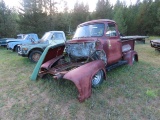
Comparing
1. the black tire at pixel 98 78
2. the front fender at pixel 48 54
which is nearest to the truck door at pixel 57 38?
the front fender at pixel 48 54

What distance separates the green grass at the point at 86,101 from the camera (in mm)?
2969

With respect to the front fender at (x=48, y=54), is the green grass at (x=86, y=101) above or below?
below

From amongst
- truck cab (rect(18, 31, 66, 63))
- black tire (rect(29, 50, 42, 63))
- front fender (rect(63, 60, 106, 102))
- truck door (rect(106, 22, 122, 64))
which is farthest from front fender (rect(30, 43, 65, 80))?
black tire (rect(29, 50, 42, 63))

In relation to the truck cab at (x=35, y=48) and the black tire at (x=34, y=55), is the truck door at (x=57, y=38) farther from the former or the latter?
the black tire at (x=34, y=55)

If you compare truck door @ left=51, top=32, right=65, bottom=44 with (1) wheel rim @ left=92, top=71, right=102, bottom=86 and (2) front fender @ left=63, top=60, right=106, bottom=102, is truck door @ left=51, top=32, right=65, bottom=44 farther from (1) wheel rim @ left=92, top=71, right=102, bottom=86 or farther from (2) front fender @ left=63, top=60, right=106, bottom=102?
(2) front fender @ left=63, top=60, right=106, bottom=102

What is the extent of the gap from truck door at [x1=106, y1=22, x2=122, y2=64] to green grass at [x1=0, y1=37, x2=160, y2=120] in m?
0.62

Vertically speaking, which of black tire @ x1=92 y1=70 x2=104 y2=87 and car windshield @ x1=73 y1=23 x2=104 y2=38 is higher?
car windshield @ x1=73 y1=23 x2=104 y2=38

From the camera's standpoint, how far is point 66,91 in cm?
381

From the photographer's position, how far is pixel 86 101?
330cm

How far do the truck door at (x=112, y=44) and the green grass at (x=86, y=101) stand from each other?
623 millimetres

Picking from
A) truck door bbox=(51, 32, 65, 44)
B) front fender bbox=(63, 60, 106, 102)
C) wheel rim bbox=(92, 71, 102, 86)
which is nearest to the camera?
front fender bbox=(63, 60, 106, 102)

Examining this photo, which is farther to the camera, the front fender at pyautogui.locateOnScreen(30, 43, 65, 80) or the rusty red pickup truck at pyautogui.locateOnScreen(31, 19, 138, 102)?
the front fender at pyautogui.locateOnScreen(30, 43, 65, 80)

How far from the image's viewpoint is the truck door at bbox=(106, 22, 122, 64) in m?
4.69

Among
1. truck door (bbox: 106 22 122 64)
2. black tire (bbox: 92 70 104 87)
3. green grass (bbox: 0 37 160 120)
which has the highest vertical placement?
truck door (bbox: 106 22 122 64)
